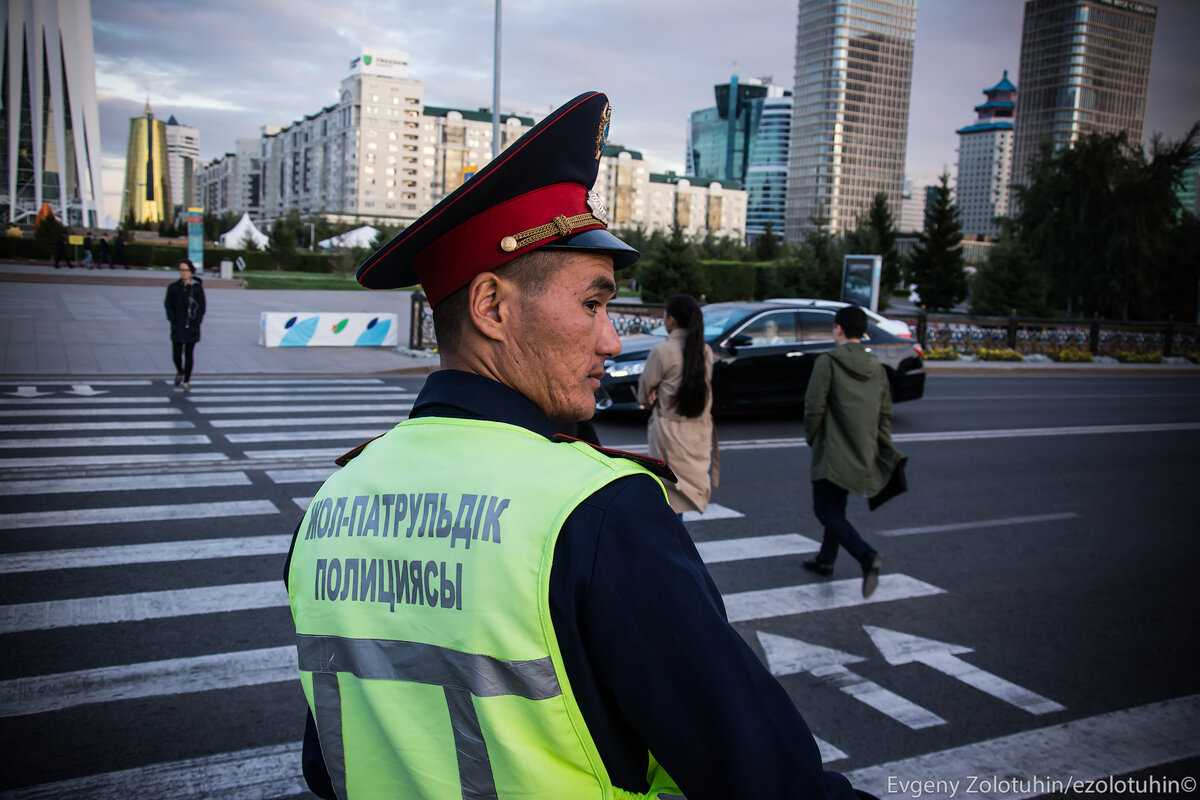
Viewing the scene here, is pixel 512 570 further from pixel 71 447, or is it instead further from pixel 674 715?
pixel 71 447

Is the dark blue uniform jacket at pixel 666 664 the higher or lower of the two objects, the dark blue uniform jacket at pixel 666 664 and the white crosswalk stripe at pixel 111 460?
the higher

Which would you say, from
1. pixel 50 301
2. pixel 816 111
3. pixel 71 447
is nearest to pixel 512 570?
pixel 71 447

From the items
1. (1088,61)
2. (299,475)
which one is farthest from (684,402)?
(1088,61)

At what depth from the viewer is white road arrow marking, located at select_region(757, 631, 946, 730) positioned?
4.32m

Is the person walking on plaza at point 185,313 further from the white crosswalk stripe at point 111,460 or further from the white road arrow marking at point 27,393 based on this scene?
the white crosswalk stripe at point 111,460

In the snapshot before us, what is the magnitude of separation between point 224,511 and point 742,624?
4.23 metres

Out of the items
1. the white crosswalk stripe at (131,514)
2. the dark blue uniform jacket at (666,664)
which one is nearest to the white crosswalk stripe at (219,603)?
the white crosswalk stripe at (131,514)

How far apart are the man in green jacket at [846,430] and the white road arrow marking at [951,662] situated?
33.4 inches

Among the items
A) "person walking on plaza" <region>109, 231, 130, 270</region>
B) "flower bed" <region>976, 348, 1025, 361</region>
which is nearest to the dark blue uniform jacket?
"flower bed" <region>976, 348, 1025, 361</region>

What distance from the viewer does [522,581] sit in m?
1.09

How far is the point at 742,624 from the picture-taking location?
5371 mm

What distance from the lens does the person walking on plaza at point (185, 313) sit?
12867 millimetres

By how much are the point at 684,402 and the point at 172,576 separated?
3.46 meters

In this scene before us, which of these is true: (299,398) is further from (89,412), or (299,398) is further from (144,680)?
(144,680)
